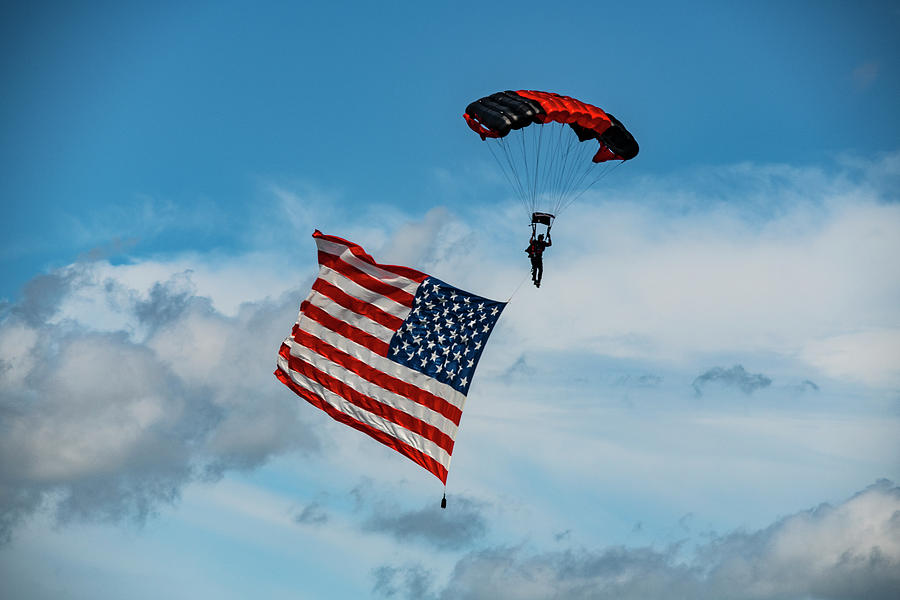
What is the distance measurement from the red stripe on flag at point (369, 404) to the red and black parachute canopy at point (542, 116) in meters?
9.04

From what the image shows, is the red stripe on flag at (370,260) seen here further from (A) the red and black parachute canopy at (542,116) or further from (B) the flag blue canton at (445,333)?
(A) the red and black parachute canopy at (542,116)

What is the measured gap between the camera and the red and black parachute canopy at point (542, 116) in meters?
34.4

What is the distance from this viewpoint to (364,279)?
107 ft

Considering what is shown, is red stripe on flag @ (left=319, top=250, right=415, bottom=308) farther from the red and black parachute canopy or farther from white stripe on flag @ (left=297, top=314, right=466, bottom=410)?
the red and black parachute canopy

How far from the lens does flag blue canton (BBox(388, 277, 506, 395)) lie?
31344mm

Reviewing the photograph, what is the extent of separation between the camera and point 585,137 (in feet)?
126

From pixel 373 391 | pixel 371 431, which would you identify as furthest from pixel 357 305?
pixel 371 431

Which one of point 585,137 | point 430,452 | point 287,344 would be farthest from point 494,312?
point 585,137

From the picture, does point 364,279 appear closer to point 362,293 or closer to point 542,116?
point 362,293

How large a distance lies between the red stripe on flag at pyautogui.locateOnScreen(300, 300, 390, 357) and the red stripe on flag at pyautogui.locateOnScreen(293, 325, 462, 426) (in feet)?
1.57

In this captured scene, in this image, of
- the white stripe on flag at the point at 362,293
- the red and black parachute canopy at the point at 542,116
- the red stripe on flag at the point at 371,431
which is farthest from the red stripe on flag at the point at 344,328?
the red and black parachute canopy at the point at 542,116

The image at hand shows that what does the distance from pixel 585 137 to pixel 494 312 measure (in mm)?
9725

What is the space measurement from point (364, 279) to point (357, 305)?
79 cm

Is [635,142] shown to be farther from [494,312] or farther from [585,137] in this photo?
[494,312]
